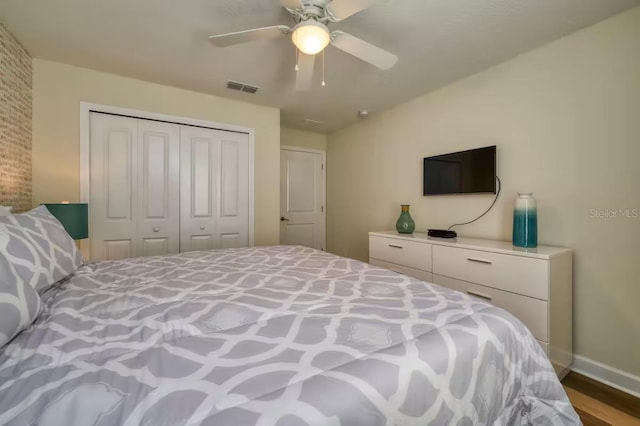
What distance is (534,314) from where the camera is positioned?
1.67 metres

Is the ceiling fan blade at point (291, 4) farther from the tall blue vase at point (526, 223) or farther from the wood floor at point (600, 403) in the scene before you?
the wood floor at point (600, 403)

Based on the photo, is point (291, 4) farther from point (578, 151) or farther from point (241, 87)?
point (578, 151)

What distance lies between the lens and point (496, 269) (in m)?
1.87

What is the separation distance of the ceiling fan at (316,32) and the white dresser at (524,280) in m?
1.48

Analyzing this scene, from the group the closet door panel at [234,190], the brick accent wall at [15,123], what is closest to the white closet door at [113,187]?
the brick accent wall at [15,123]

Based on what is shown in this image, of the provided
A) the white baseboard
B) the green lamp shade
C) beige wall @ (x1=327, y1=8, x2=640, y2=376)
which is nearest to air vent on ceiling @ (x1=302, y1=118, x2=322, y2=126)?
beige wall @ (x1=327, y1=8, x2=640, y2=376)

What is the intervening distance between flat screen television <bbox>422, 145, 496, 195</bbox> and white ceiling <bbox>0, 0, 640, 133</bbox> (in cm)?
73

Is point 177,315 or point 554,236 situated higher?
point 554,236

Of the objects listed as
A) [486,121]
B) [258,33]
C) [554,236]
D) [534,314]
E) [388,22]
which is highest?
[388,22]

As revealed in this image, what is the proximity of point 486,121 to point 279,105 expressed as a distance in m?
2.21

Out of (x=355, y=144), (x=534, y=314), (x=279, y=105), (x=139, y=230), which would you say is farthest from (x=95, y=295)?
(x=355, y=144)

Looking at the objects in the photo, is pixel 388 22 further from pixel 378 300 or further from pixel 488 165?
pixel 378 300

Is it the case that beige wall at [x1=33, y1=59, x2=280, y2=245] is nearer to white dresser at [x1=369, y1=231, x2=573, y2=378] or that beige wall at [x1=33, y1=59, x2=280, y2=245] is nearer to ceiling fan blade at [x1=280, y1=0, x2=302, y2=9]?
ceiling fan blade at [x1=280, y1=0, x2=302, y2=9]

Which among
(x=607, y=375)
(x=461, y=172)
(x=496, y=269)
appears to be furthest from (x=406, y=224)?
(x=607, y=375)
